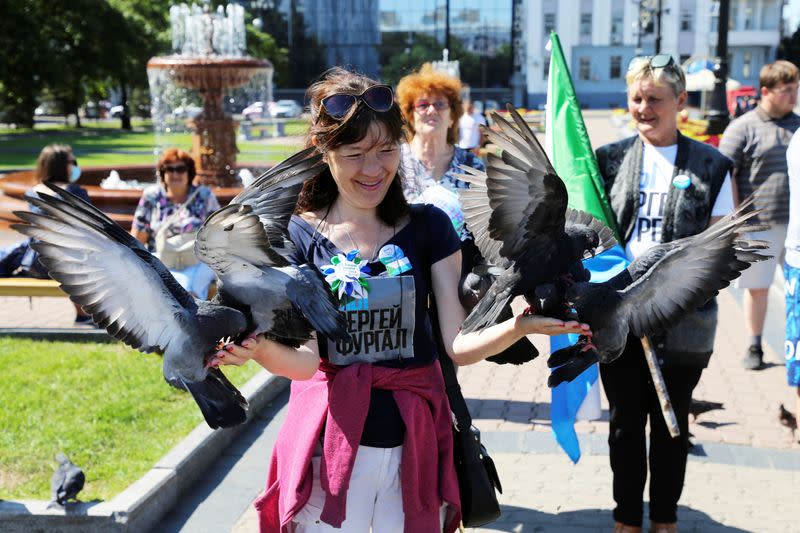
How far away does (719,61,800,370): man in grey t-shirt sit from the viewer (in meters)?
6.92

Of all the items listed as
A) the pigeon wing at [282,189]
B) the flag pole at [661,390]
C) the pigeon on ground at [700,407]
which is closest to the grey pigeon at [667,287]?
the pigeon wing at [282,189]

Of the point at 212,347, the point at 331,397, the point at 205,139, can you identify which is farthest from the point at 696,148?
the point at 205,139

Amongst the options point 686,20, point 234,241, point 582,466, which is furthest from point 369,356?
point 686,20

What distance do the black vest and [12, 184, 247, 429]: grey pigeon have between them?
2286 mm

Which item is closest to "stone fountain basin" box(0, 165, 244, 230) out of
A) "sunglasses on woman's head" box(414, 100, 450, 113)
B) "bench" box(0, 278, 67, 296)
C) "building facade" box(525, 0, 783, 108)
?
"bench" box(0, 278, 67, 296)

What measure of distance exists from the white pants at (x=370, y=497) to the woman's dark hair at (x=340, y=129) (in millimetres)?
744

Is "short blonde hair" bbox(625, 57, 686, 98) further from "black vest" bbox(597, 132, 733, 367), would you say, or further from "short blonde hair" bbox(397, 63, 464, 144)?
"short blonde hair" bbox(397, 63, 464, 144)

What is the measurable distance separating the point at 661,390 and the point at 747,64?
9583 cm

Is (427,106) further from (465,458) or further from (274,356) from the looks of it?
(274,356)

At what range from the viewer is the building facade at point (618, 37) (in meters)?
87.2

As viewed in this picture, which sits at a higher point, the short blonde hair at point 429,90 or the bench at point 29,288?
the short blonde hair at point 429,90

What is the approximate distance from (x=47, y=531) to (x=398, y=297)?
8.43 ft

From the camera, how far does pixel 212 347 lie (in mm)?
2225

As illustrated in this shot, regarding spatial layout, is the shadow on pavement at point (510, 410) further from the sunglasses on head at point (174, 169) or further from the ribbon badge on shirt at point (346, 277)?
the ribbon badge on shirt at point (346, 277)
